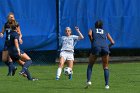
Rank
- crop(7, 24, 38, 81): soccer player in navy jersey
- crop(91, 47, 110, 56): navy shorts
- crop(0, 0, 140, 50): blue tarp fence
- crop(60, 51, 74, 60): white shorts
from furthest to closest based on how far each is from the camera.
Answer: crop(0, 0, 140, 50): blue tarp fence
crop(60, 51, 74, 60): white shorts
crop(7, 24, 38, 81): soccer player in navy jersey
crop(91, 47, 110, 56): navy shorts

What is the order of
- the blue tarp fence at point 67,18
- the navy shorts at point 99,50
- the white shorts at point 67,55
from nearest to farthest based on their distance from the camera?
1. the navy shorts at point 99,50
2. the white shorts at point 67,55
3. the blue tarp fence at point 67,18

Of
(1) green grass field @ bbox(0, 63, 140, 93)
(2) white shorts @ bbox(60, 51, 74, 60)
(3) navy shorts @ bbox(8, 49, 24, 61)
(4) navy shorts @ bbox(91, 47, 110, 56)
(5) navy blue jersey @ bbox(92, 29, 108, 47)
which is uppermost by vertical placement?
(5) navy blue jersey @ bbox(92, 29, 108, 47)

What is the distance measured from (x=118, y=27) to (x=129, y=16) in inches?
26.5

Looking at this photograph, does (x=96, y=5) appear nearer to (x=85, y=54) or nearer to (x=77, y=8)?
(x=77, y=8)

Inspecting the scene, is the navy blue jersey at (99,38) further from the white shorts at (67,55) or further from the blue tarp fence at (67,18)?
the blue tarp fence at (67,18)

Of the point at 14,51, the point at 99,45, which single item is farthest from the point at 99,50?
the point at 14,51

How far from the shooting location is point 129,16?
22.7 metres

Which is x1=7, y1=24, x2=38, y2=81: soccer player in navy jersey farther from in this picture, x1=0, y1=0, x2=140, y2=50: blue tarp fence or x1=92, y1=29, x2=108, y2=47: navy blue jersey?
x1=0, y1=0, x2=140, y2=50: blue tarp fence

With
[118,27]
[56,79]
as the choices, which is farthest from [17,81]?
[118,27]

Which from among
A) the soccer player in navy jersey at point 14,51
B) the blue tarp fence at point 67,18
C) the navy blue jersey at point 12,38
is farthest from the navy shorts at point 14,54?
the blue tarp fence at point 67,18

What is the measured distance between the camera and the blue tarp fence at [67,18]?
2180 cm

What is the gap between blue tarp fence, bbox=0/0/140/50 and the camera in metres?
21.8

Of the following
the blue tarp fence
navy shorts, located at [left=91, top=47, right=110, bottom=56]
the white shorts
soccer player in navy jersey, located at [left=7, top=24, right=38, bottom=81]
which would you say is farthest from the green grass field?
the blue tarp fence

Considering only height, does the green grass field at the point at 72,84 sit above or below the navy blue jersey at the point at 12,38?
below
